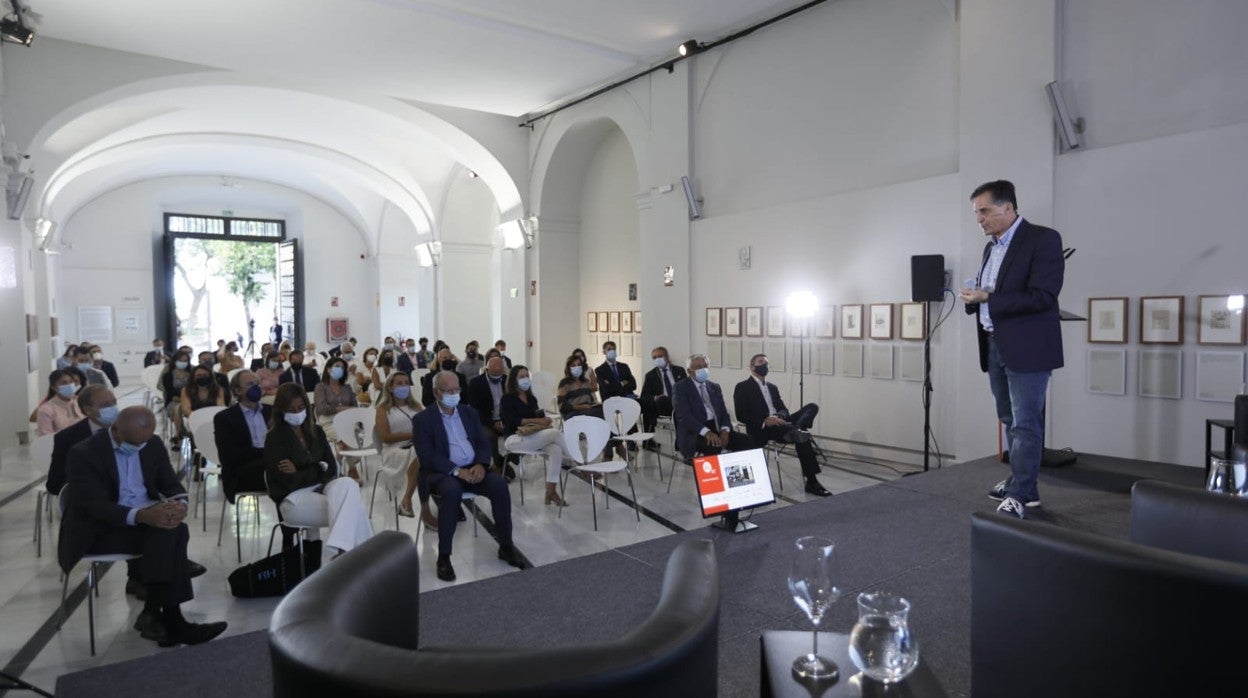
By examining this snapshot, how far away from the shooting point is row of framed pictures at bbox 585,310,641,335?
11531 millimetres

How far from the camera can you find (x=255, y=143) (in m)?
14.2

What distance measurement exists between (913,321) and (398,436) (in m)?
5.12

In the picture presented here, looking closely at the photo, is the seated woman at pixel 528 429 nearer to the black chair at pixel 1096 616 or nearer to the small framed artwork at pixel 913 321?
the small framed artwork at pixel 913 321

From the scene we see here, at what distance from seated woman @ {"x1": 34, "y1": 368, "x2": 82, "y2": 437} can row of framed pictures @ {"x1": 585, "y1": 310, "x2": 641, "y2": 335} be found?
292 inches

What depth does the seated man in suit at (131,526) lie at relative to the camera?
338 cm

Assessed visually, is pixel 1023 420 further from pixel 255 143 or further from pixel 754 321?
pixel 255 143

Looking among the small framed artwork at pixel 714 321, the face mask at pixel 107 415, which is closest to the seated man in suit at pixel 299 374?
the face mask at pixel 107 415

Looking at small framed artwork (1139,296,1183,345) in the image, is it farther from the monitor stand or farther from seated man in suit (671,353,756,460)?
the monitor stand

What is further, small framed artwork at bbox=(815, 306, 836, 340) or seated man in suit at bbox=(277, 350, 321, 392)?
seated man in suit at bbox=(277, 350, 321, 392)

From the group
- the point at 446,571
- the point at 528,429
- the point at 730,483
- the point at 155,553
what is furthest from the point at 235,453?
the point at 730,483

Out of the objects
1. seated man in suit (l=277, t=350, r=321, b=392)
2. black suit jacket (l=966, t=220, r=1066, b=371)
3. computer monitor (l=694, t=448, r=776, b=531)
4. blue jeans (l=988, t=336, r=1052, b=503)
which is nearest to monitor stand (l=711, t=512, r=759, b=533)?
computer monitor (l=694, t=448, r=776, b=531)

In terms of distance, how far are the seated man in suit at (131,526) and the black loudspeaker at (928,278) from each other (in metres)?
5.91

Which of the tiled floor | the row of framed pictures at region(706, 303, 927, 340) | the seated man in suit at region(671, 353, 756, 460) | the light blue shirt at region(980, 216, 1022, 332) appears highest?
the light blue shirt at region(980, 216, 1022, 332)

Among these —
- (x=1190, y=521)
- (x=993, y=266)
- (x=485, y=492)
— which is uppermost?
(x=993, y=266)
